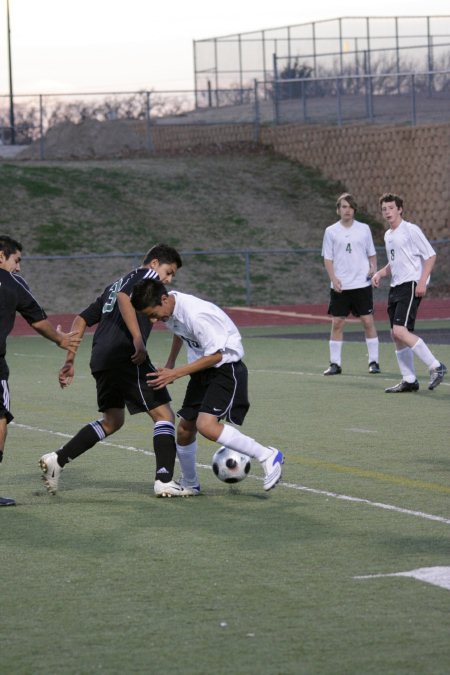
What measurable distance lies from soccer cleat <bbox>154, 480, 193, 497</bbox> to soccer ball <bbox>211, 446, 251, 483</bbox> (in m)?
0.25

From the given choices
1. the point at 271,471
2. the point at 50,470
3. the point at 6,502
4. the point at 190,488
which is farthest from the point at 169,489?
the point at 6,502

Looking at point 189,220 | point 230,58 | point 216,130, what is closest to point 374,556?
point 189,220

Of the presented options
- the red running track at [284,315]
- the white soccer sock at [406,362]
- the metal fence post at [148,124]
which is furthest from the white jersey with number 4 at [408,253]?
the metal fence post at [148,124]

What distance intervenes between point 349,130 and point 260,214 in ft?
12.3

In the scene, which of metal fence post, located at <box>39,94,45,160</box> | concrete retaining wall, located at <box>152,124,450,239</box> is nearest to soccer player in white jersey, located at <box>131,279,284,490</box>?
concrete retaining wall, located at <box>152,124,450,239</box>

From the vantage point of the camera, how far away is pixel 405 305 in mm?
14555

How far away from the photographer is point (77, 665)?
512cm

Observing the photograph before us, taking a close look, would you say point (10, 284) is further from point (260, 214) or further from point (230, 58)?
point (230, 58)

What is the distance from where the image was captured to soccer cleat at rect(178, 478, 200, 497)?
8.72m

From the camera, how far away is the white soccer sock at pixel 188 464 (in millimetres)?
8750

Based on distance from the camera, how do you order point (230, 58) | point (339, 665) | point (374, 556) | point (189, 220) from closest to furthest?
point (339, 665) < point (374, 556) < point (189, 220) < point (230, 58)

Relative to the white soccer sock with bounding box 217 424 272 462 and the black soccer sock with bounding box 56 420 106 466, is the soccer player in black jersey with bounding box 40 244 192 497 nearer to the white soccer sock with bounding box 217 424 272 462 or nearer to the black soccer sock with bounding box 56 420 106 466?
the black soccer sock with bounding box 56 420 106 466

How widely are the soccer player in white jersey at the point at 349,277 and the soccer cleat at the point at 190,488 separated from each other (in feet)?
26.1

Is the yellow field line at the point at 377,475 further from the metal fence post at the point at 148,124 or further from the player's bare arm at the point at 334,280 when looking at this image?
the metal fence post at the point at 148,124
